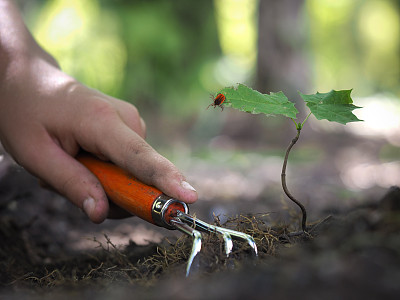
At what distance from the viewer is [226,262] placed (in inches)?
46.3

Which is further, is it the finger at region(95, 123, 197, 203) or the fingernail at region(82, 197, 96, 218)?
the fingernail at region(82, 197, 96, 218)

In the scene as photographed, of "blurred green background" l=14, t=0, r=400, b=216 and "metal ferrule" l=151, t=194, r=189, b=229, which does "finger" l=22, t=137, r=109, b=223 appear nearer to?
"metal ferrule" l=151, t=194, r=189, b=229

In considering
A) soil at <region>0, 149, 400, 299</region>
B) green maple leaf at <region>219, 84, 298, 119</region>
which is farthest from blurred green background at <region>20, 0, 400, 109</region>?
green maple leaf at <region>219, 84, 298, 119</region>

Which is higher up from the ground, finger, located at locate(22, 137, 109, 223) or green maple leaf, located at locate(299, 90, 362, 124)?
Answer: green maple leaf, located at locate(299, 90, 362, 124)

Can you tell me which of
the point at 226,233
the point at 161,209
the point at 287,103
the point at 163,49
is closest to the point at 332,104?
the point at 287,103

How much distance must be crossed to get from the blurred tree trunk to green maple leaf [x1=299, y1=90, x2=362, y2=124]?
5564 mm

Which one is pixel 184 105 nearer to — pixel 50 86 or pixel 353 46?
pixel 50 86

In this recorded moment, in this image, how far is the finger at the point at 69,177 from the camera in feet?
5.79

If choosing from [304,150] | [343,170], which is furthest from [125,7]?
[343,170]

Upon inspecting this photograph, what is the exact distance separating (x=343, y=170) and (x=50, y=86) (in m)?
4.25

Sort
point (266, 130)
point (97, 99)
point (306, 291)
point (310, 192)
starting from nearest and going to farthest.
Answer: point (306, 291)
point (97, 99)
point (310, 192)
point (266, 130)

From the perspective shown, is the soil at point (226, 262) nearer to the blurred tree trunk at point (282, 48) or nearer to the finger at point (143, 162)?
the finger at point (143, 162)

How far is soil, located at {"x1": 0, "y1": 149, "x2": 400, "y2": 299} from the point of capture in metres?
0.75

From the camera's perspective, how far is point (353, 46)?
27609 mm
